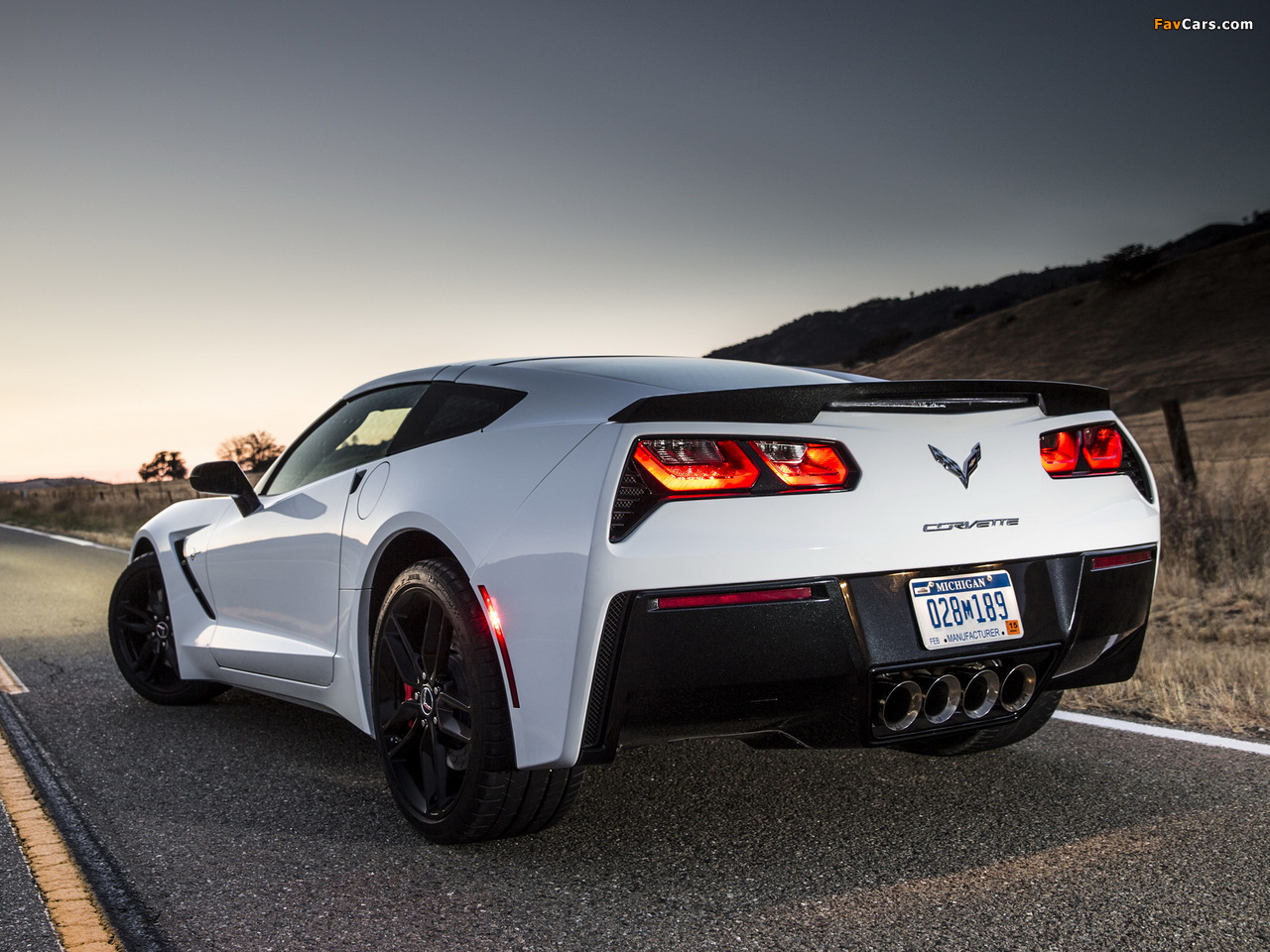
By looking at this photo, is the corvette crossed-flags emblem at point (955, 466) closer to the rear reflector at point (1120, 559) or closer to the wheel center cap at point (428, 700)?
the rear reflector at point (1120, 559)

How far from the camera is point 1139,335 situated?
229ft

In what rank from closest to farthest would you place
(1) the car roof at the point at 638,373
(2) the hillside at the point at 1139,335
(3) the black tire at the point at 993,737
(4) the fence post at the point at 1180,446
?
(1) the car roof at the point at 638,373 < (3) the black tire at the point at 993,737 < (4) the fence post at the point at 1180,446 < (2) the hillside at the point at 1139,335

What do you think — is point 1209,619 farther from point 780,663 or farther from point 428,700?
point 428,700

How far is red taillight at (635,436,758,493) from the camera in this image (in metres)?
2.76

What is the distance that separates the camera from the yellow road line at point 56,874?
2633 millimetres

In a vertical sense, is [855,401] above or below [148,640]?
above

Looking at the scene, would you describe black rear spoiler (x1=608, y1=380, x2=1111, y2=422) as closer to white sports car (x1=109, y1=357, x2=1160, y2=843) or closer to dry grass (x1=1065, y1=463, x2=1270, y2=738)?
white sports car (x1=109, y1=357, x2=1160, y2=843)

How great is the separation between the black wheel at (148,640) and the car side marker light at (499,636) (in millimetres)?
2713

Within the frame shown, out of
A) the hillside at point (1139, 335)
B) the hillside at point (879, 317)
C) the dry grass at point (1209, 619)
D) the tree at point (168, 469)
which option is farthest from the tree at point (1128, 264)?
the dry grass at point (1209, 619)

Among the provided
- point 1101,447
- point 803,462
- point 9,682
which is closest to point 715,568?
point 803,462

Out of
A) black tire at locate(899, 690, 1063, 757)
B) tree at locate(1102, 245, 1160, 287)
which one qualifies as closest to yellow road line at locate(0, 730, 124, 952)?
black tire at locate(899, 690, 1063, 757)

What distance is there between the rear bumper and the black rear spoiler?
436 mm

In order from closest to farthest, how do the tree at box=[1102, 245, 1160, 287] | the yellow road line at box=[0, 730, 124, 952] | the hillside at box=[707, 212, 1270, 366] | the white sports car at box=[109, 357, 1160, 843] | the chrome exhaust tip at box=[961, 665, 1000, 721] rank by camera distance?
the yellow road line at box=[0, 730, 124, 952], the white sports car at box=[109, 357, 1160, 843], the chrome exhaust tip at box=[961, 665, 1000, 721], the tree at box=[1102, 245, 1160, 287], the hillside at box=[707, 212, 1270, 366]

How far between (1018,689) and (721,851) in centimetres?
94
